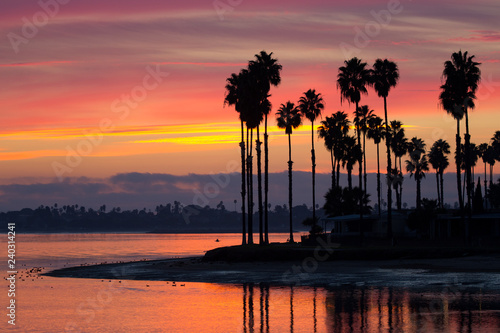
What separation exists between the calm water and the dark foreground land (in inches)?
139

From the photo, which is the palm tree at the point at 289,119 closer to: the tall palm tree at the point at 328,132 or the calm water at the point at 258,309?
the tall palm tree at the point at 328,132

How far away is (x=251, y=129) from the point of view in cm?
8162

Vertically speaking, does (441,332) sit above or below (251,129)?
below

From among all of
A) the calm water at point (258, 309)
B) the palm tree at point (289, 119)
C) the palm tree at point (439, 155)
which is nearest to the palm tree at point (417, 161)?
the palm tree at point (439, 155)

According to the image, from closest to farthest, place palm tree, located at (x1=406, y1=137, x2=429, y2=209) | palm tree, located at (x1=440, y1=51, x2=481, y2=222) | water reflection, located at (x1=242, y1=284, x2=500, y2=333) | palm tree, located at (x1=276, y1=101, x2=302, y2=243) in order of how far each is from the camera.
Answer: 1. water reflection, located at (x1=242, y1=284, x2=500, y2=333)
2. palm tree, located at (x1=440, y1=51, x2=481, y2=222)
3. palm tree, located at (x1=276, y1=101, x2=302, y2=243)
4. palm tree, located at (x1=406, y1=137, x2=429, y2=209)

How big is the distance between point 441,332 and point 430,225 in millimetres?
58991

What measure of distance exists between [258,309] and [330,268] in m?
20.5

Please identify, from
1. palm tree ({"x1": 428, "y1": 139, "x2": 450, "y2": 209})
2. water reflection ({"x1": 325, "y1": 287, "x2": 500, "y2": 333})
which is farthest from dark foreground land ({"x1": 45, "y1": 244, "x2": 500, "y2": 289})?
palm tree ({"x1": 428, "y1": 139, "x2": 450, "y2": 209})

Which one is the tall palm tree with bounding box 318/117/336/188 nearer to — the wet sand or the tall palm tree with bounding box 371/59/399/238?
the tall palm tree with bounding box 371/59/399/238

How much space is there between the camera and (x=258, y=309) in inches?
1401

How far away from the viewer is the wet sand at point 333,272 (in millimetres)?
45781

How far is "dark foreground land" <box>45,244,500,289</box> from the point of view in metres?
46.9

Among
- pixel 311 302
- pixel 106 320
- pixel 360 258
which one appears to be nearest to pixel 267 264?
pixel 360 258

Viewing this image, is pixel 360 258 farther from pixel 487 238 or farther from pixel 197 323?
pixel 197 323
